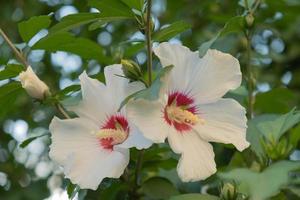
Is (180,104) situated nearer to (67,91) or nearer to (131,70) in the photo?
(131,70)

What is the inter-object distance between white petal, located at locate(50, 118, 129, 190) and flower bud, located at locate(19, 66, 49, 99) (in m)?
0.08

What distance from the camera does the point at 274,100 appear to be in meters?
1.76

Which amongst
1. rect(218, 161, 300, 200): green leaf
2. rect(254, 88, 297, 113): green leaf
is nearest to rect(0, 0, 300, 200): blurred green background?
rect(254, 88, 297, 113): green leaf

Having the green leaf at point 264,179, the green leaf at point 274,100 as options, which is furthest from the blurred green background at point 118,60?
the green leaf at point 264,179

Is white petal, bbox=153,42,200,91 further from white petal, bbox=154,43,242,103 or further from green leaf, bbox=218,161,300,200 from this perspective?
green leaf, bbox=218,161,300,200

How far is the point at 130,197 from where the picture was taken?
137 centimetres

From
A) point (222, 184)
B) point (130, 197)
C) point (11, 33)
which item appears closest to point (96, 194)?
point (130, 197)

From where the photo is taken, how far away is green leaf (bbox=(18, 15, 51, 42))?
1385 millimetres

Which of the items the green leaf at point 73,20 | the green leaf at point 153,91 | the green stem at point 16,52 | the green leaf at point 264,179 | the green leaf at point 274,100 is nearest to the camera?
the green leaf at point 264,179

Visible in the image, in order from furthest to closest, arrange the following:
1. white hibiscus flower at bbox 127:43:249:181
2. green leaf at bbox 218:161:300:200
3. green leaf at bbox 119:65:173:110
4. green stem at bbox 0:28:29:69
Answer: green stem at bbox 0:28:29:69
white hibiscus flower at bbox 127:43:249:181
green leaf at bbox 119:65:173:110
green leaf at bbox 218:161:300:200

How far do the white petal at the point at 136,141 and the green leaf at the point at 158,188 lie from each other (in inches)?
11.3

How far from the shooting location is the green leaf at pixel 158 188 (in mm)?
1379

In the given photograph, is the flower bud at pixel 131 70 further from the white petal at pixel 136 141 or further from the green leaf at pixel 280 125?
the green leaf at pixel 280 125

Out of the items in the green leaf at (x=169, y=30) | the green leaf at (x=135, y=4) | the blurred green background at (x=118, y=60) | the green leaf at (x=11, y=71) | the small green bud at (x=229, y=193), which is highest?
the green leaf at (x=135, y=4)
